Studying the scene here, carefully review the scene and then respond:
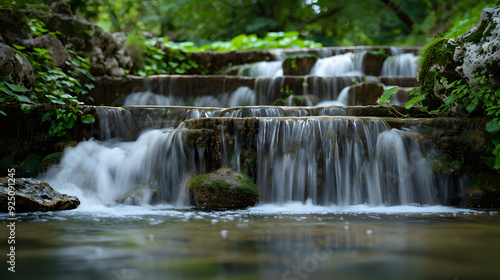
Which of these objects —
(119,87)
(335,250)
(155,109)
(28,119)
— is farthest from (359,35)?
(335,250)

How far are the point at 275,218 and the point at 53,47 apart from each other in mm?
6124

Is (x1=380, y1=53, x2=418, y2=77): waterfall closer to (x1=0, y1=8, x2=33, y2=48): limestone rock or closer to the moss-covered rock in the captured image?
the moss-covered rock

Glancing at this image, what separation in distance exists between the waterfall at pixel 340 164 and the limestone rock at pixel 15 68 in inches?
136

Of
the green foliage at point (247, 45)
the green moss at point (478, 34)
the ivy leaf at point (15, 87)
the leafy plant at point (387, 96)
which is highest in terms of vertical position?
the green foliage at point (247, 45)

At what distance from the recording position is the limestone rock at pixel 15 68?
17.9ft

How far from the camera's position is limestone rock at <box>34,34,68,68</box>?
7629mm

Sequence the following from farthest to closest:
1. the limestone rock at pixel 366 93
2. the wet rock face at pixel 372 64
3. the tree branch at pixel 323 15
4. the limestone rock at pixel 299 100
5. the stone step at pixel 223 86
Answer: the tree branch at pixel 323 15 → the wet rock face at pixel 372 64 → the stone step at pixel 223 86 → the limestone rock at pixel 299 100 → the limestone rock at pixel 366 93

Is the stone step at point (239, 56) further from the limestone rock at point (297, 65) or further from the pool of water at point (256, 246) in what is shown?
the pool of water at point (256, 246)

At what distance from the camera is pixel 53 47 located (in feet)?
25.3

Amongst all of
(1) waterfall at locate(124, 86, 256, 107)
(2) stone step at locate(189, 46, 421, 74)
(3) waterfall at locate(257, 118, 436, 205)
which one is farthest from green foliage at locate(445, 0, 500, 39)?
(3) waterfall at locate(257, 118, 436, 205)

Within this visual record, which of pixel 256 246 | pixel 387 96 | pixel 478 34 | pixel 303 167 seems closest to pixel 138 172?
pixel 303 167

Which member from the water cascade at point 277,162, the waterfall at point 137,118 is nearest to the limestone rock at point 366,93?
the water cascade at point 277,162

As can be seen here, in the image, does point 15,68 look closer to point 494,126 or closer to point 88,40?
point 88,40

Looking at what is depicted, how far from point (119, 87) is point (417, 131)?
18.7ft
